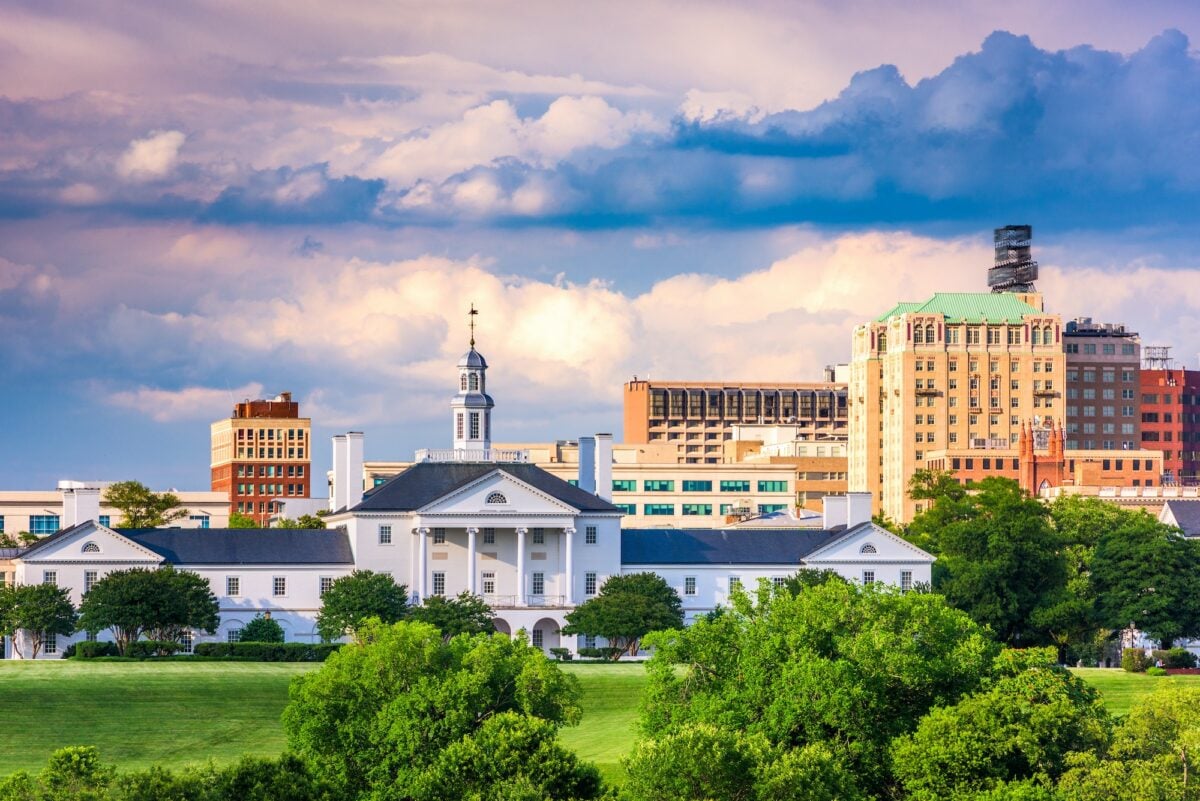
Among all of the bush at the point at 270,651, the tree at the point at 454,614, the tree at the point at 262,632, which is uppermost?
the tree at the point at 454,614

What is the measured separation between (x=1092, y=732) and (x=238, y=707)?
1699 inches

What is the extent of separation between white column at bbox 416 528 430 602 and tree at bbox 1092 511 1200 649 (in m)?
39.1

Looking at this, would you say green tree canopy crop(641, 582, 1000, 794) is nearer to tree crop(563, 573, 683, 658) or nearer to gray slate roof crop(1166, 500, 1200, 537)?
tree crop(563, 573, 683, 658)

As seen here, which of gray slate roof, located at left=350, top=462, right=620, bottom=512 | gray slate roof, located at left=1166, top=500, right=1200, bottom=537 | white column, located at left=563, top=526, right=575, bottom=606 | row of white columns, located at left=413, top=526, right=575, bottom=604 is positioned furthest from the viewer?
gray slate roof, located at left=1166, top=500, right=1200, bottom=537

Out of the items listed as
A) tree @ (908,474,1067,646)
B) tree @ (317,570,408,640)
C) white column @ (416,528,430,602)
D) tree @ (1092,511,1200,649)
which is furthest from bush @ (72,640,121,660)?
tree @ (1092,511,1200,649)

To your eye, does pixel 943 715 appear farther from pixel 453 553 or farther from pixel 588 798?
pixel 453 553

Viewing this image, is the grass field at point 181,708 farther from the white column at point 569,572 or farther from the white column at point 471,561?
the white column at point 471,561

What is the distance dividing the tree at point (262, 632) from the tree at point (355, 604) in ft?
7.87

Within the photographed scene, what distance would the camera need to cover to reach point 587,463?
15850 cm

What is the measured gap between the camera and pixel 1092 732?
80.6 meters

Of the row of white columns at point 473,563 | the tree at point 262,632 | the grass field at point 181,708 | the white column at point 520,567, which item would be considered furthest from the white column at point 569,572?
the tree at point 262,632

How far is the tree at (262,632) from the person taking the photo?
442 feet

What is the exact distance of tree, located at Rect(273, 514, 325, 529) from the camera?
16775 centimetres

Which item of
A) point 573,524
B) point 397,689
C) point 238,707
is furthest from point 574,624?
point 397,689
